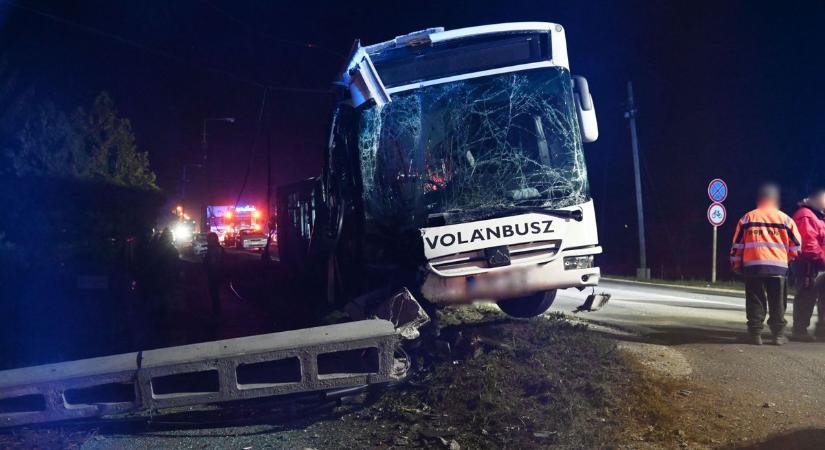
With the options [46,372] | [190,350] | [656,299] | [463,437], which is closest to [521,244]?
[463,437]

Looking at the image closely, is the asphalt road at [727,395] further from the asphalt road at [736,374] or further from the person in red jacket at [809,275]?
the person in red jacket at [809,275]

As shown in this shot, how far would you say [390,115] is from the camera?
641cm

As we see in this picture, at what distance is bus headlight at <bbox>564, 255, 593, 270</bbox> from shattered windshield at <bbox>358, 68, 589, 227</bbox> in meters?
0.53

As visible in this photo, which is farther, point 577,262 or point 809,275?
point 809,275

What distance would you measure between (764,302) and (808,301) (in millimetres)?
712

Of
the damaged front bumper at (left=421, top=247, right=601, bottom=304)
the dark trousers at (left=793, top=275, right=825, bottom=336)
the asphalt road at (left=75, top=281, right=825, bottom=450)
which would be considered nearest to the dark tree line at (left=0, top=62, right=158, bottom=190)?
the asphalt road at (left=75, top=281, right=825, bottom=450)

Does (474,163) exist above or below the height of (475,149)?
below

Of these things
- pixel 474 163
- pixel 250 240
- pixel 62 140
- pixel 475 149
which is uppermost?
pixel 62 140

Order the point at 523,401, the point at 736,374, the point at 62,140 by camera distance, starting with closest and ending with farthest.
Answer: the point at 523,401, the point at 736,374, the point at 62,140

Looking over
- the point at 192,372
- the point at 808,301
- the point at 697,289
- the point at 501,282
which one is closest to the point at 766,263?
the point at 808,301

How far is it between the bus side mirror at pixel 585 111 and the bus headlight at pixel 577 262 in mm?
1182

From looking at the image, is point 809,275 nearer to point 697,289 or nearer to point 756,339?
point 756,339

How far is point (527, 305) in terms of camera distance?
8062 mm

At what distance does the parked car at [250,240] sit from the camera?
3478 cm
